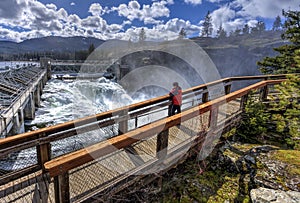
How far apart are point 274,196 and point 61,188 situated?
94.9 inches

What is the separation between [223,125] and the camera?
13.7 ft

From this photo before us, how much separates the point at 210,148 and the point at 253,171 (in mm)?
971

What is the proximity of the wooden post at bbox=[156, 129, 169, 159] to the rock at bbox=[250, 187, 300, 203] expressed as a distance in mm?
1283

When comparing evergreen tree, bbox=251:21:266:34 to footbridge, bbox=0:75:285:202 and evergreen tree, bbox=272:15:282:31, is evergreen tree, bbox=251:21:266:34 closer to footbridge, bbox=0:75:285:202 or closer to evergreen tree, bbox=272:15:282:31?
evergreen tree, bbox=272:15:282:31

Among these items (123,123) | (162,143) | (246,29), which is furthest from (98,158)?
(246,29)

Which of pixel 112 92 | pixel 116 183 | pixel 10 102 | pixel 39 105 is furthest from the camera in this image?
pixel 112 92

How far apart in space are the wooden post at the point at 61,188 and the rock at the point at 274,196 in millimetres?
2192

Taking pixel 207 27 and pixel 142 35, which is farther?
pixel 142 35

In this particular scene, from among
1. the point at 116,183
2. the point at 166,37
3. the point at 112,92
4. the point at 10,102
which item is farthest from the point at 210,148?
the point at 166,37

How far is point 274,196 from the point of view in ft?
7.32

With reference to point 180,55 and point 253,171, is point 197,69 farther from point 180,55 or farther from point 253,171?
point 253,171

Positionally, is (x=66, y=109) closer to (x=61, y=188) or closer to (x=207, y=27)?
(x=61, y=188)

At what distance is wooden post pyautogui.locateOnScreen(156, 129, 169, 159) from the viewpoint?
8.83 feet

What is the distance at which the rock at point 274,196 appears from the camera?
2150 mm
